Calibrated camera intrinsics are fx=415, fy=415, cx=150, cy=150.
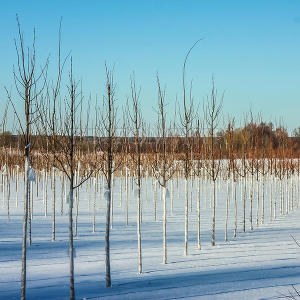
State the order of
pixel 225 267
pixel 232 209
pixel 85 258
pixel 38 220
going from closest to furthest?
pixel 225 267
pixel 85 258
pixel 38 220
pixel 232 209

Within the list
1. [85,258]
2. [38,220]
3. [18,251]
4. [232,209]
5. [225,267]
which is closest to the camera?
[225,267]

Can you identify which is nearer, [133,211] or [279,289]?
[279,289]

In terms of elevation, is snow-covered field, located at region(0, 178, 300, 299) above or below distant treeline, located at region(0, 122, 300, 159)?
below

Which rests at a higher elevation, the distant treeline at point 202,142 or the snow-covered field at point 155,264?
the distant treeline at point 202,142

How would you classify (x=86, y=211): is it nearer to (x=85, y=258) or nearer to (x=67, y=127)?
(x=85, y=258)

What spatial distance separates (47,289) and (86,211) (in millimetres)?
13937

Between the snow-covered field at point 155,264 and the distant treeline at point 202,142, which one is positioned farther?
the distant treeline at point 202,142

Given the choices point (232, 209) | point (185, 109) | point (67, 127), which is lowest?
point (232, 209)

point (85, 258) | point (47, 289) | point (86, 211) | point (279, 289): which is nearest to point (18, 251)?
point (85, 258)

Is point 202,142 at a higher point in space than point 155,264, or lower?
higher

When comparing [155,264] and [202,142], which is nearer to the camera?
[155,264]

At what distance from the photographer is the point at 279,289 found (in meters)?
7.67

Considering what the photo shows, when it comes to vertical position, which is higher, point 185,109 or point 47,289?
point 185,109

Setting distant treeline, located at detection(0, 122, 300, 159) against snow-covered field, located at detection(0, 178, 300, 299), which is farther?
distant treeline, located at detection(0, 122, 300, 159)
